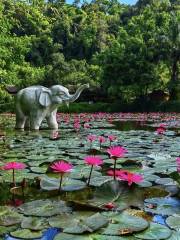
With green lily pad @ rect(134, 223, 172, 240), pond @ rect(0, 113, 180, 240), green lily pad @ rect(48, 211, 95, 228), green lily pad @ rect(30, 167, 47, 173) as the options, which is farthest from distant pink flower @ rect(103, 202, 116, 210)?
green lily pad @ rect(30, 167, 47, 173)

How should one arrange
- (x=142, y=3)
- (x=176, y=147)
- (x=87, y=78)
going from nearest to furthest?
(x=176, y=147), (x=87, y=78), (x=142, y=3)

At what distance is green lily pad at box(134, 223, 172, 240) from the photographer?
7.89 feet

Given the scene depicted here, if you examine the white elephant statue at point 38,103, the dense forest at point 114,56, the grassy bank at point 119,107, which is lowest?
the grassy bank at point 119,107

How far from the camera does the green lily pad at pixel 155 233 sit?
241 centimetres

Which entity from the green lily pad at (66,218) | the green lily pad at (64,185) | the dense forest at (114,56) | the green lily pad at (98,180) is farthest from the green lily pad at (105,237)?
the dense forest at (114,56)

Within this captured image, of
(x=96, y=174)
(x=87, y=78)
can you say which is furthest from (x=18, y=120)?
(x=87, y=78)

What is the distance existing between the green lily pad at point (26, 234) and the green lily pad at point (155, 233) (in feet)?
1.98

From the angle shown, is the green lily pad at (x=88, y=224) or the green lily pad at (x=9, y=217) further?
the green lily pad at (x=9, y=217)

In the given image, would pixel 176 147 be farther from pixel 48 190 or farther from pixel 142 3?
pixel 142 3

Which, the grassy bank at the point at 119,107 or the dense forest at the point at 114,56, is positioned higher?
the dense forest at the point at 114,56

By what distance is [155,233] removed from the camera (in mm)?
2477

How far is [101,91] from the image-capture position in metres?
35.1

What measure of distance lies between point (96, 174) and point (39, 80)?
3289 centimetres

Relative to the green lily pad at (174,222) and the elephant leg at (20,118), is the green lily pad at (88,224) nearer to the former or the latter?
the green lily pad at (174,222)
